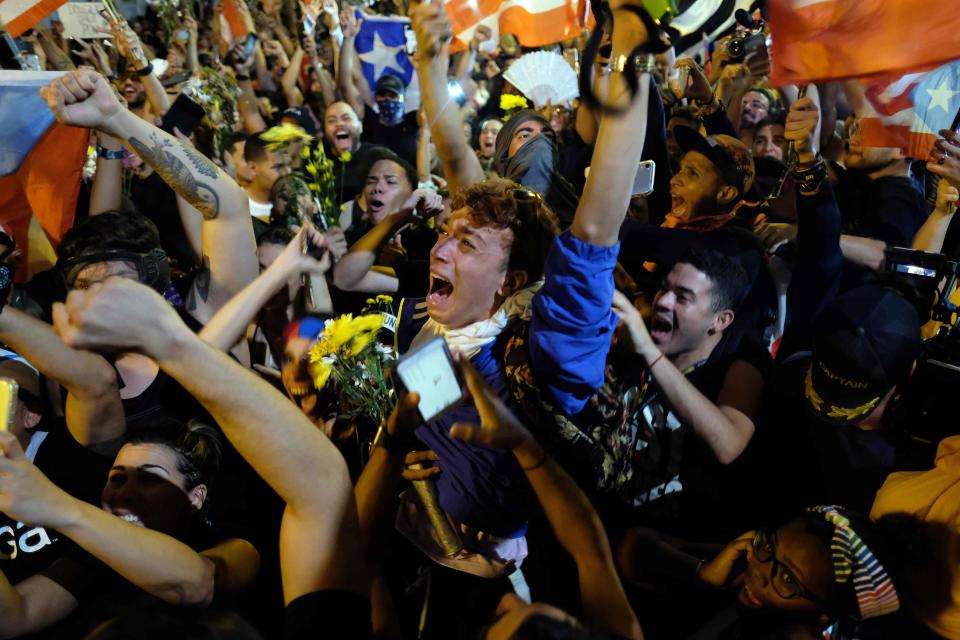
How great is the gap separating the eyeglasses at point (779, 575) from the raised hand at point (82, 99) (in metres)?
2.58

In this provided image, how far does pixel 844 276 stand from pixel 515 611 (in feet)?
9.23

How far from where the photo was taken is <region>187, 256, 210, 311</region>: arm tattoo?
119 inches

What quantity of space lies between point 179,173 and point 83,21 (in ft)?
16.5

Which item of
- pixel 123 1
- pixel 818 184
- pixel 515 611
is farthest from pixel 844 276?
pixel 123 1

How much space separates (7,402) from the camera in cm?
164

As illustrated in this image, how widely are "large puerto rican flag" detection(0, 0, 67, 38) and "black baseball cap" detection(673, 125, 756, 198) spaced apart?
381 cm

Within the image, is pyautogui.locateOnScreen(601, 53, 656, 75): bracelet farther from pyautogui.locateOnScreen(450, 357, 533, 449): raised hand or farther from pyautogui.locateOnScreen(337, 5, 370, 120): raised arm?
pyautogui.locateOnScreen(337, 5, 370, 120): raised arm

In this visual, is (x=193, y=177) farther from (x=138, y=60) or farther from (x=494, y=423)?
(x=138, y=60)

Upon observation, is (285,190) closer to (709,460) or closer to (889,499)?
(709,460)

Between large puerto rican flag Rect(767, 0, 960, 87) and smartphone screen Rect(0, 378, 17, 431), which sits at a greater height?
large puerto rican flag Rect(767, 0, 960, 87)

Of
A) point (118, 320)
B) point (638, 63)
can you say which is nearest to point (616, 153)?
point (638, 63)

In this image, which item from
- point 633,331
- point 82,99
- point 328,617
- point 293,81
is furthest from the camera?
point 293,81

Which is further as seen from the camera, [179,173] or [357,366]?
[179,173]

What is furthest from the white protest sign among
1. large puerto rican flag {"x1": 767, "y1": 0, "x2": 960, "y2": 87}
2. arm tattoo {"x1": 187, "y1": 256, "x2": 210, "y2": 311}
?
large puerto rican flag {"x1": 767, "y1": 0, "x2": 960, "y2": 87}
